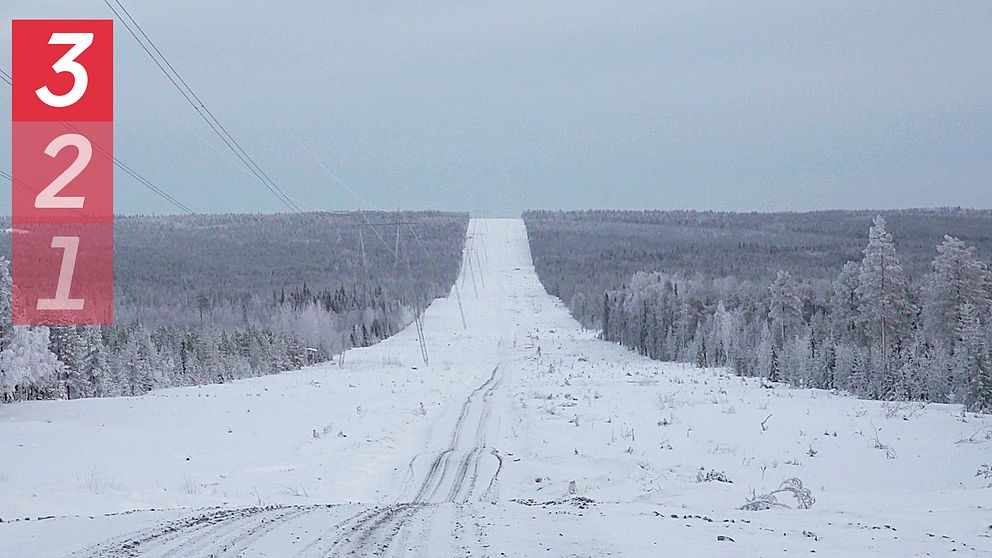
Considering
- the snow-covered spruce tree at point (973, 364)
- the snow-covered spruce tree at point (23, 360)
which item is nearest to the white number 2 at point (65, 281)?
the snow-covered spruce tree at point (23, 360)

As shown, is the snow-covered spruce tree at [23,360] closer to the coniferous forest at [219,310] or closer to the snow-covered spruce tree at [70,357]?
the coniferous forest at [219,310]

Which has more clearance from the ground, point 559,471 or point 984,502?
point 984,502

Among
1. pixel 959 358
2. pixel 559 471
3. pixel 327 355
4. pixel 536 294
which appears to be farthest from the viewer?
pixel 536 294

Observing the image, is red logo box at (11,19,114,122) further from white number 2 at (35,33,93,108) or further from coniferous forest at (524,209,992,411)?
coniferous forest at (524,209,992,411)

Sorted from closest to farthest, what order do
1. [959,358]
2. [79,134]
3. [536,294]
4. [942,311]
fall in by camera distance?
[79,134]
[959,358]
[942,311]
[536,294]

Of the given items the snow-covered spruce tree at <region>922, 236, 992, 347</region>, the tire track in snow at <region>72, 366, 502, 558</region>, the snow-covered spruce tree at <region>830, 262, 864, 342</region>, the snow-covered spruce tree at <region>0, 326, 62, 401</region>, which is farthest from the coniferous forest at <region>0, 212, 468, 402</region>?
the snow-covered spruce tree at <region>922, 236, 992, 347</region>

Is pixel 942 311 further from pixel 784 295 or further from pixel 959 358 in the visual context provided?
pixel 784 295

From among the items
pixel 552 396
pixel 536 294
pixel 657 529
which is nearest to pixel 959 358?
pixel 552 396
